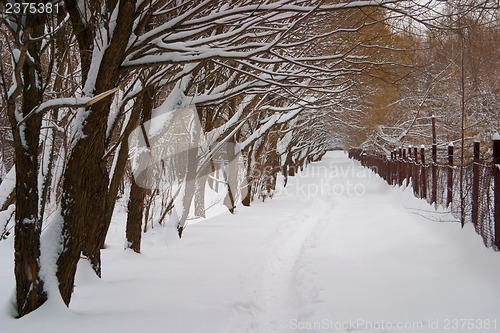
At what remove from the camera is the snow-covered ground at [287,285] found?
13.9 ft

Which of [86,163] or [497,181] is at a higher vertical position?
[86,163]

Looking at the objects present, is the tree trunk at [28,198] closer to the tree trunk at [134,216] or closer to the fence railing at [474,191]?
the tree trunk at [134,216]

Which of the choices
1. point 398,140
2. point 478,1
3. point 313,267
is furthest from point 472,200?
point 398,140

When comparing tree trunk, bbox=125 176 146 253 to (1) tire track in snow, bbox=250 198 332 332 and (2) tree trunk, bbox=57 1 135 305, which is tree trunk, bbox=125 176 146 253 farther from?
(2) tree trunk, bbox=57 1 135 305

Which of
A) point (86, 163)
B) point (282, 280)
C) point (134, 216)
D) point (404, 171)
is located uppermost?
point (86, 163)

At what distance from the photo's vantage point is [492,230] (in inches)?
231

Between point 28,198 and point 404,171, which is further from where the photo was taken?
point 404,171

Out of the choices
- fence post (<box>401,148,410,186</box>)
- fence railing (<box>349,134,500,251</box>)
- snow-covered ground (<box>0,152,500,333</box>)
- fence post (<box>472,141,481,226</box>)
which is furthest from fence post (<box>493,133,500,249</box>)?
fence post (<box>401,148,410,186</box>)

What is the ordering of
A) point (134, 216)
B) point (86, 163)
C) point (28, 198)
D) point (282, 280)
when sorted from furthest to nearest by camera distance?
1. point (134, 216)
2. point (282, 280)
3. point (86, 163)
4. point (28, 198)

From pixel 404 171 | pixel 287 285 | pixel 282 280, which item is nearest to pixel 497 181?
pixel 287 285

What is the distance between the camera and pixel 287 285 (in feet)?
20.7

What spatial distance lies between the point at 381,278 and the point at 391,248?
6.45 ft

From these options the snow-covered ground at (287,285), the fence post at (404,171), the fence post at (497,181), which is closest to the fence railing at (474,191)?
the fence post at (497,181)

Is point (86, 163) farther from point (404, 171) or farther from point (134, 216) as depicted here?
point (404, 171)
